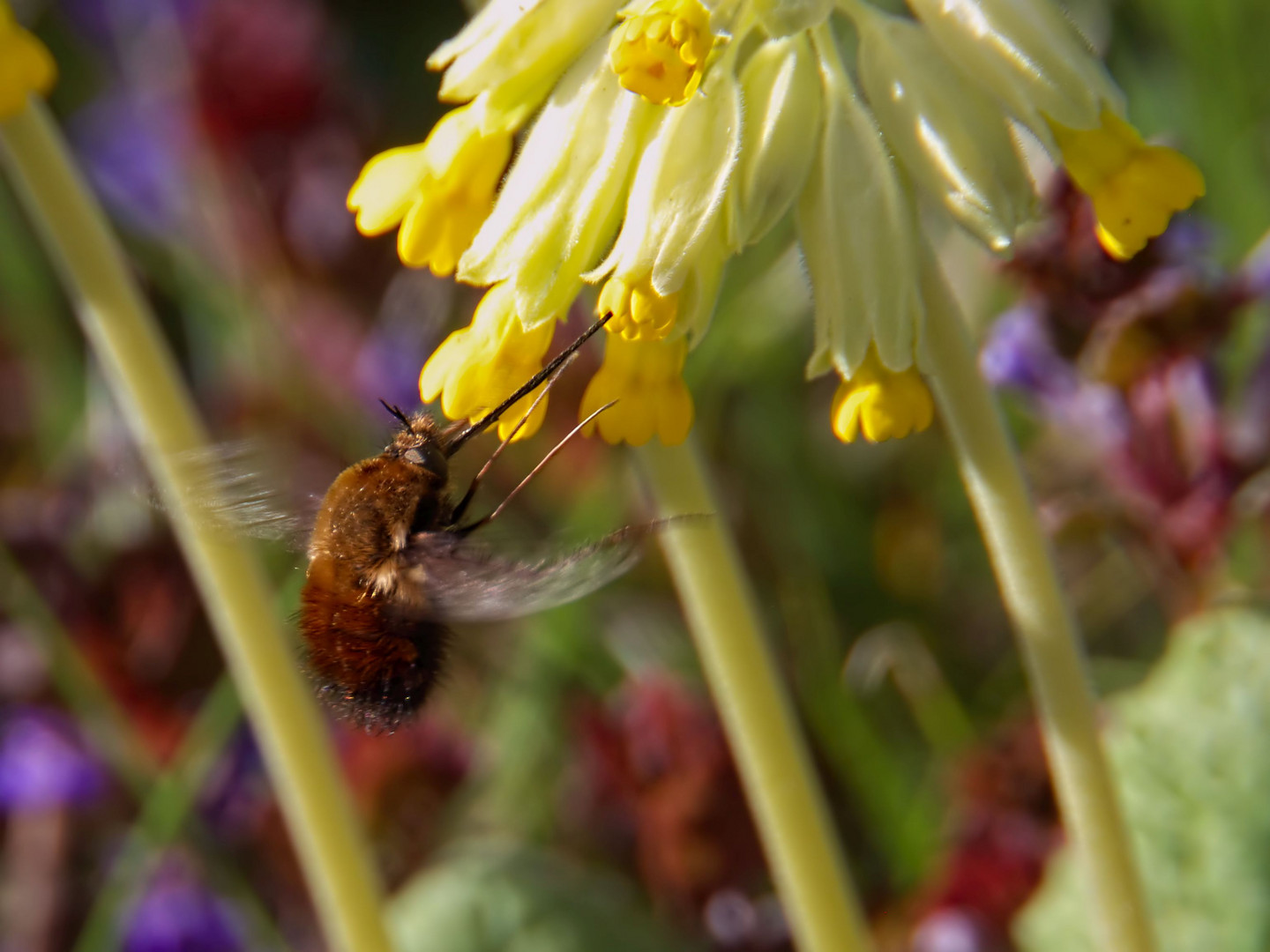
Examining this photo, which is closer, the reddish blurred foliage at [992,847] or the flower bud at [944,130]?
the flower bud at [944,130]

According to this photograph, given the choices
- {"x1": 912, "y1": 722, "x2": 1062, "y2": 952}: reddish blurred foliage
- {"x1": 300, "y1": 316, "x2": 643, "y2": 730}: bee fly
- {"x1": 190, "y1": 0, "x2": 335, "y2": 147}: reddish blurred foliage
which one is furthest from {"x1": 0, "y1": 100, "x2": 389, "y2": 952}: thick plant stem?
{"x1": 190, "y1": 0, "x2": 335, "y2": 147}: reddish blurred foliage

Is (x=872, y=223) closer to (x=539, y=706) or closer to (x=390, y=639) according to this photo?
(x=390, y=639)

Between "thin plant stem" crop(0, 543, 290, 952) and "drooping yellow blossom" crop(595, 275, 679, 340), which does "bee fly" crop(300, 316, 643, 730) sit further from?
"thin plant stem" crop(0, 543, 290, 952)

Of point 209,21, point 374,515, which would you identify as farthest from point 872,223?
point 209,21

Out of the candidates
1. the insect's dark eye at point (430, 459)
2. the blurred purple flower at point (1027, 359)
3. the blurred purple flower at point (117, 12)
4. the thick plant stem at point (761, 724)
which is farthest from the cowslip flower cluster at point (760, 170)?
the blurred purple flower at point (117, 12)

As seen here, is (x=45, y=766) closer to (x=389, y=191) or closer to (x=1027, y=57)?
(x=389, y=191)

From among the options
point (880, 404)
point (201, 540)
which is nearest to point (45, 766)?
point (201, 540)

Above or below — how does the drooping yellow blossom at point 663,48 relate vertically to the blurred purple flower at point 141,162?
below

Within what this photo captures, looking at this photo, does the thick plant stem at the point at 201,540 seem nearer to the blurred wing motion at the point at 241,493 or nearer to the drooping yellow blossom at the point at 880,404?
the blurred wing motion at the point at 241,493
